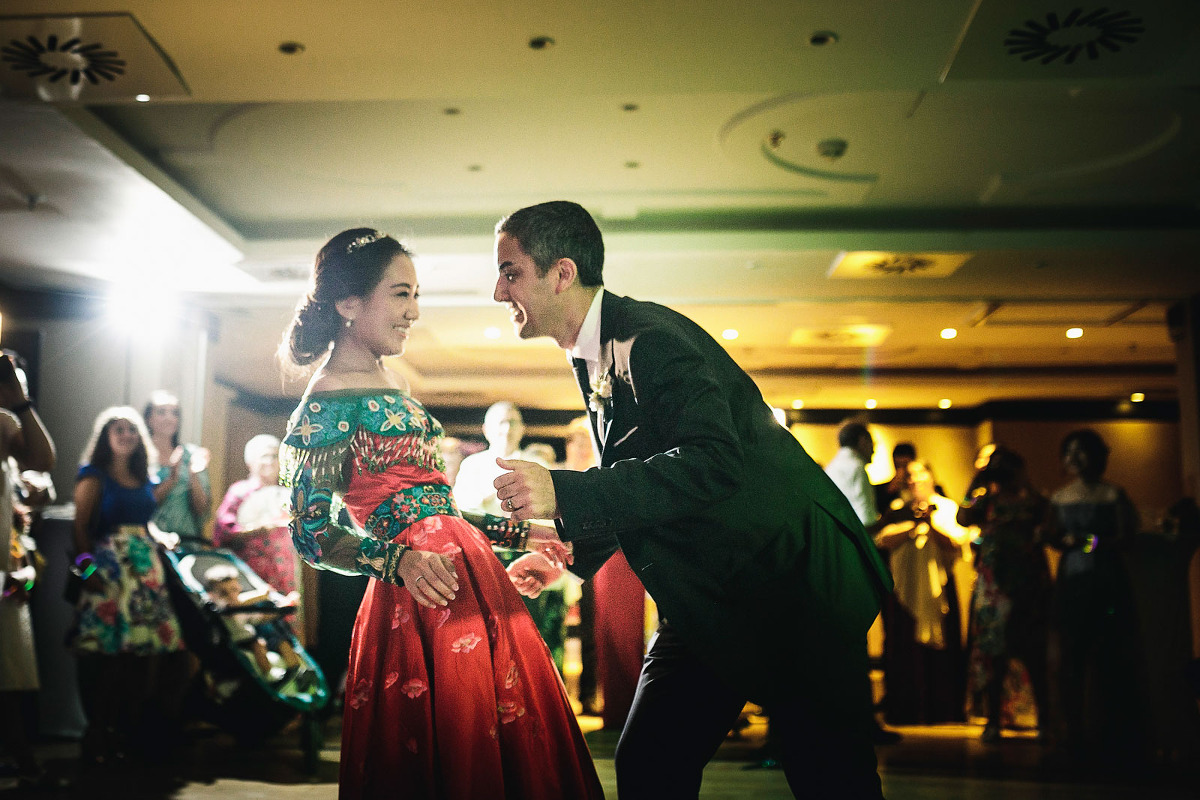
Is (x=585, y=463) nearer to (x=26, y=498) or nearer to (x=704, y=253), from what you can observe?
(x=704, y=253)

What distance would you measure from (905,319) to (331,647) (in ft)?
16.8

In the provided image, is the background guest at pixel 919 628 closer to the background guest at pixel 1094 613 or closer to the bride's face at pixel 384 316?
the background guest at pixel 1094 613

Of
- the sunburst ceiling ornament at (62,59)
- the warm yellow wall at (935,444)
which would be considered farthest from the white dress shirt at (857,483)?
the warm yellow wall at (935,444)

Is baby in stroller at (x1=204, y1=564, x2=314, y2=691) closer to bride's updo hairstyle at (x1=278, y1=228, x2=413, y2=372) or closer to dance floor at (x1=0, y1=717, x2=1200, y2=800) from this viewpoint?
dance floor at (x1=0, y1=717, x2=1200, y2=800)

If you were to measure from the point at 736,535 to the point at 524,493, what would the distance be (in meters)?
0.35

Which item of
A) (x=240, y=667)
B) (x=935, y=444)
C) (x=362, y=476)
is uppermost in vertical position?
(x=935, y=444)

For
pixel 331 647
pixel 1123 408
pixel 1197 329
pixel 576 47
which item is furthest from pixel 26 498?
pixel 1123 408

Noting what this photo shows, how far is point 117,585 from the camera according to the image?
4062 mm

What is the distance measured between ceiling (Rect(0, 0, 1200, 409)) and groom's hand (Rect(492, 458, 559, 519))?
33.2 inches

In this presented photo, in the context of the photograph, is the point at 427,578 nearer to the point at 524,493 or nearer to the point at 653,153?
the point at 524,493

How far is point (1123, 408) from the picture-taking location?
1149cm

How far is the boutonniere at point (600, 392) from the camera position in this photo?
1507 mm

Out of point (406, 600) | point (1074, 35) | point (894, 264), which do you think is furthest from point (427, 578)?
point (894, 264)

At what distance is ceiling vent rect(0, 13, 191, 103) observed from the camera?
10.3ft
